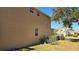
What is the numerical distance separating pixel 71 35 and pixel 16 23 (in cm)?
108

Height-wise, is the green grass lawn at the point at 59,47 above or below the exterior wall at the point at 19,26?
below

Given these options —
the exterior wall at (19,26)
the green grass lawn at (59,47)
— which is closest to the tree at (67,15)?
the exterior wall at (19,26)

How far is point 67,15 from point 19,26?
944 millimetres

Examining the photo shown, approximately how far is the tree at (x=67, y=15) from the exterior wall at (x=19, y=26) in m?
0.20

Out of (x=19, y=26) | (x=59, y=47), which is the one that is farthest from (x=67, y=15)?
(x=19, y=26)

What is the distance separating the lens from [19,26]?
359 centimetres

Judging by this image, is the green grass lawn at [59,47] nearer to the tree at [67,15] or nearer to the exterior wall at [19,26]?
the exterior wall at [19,26]

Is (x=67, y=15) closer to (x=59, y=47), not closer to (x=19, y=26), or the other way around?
(x=59, y=47)

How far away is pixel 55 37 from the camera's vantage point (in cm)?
358

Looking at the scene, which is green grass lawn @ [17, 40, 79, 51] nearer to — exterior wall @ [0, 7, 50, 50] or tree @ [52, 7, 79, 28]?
exterior wall @ [0, 7, 50, 50]

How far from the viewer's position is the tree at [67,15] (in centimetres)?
358
